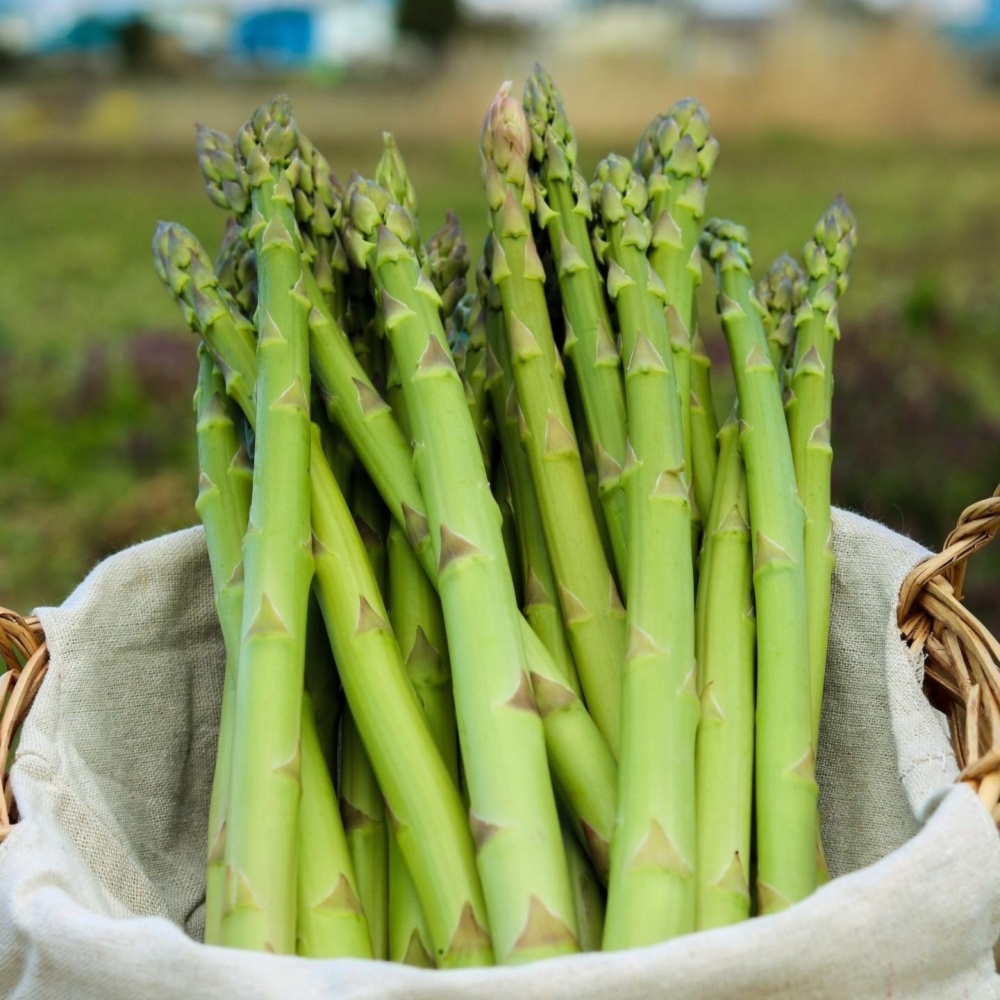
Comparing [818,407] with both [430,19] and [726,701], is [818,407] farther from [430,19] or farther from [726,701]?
[430,19]

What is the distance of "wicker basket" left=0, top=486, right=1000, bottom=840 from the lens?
1.38m

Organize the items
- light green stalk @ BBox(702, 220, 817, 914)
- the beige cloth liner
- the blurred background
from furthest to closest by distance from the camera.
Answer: the blurred background, light green stalk @ BBox(702, 220, 817, 914), the beige cloth liner

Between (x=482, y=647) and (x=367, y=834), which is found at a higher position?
(x=482, y=647)

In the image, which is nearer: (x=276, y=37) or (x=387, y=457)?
(x=387, y=457)

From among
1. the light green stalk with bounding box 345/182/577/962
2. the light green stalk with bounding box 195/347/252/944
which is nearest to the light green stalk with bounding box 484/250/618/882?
the light green stalk with bounding box 345/182/577/962

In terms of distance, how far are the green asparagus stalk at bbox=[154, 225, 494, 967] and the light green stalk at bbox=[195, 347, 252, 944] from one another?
0.13 m

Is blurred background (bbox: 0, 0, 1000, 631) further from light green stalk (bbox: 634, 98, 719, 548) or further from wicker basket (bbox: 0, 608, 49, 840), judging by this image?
wicker basket (bbox: 0, 608, 49, 840)

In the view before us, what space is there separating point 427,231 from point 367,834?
433cm

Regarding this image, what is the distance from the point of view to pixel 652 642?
1285 millimetres

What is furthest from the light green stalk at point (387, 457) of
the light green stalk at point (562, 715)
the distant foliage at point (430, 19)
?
the distant foliage at point (430, 19)

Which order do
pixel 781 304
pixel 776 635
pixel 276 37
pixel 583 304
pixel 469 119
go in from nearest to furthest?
pixel 776 635 → pixel 583 304 → pixel 781 304 → pixel 276 37 → pixel 469 119

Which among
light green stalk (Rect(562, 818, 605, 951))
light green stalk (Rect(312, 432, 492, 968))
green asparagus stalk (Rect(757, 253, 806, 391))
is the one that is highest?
green asparagus stalk (Rect(757, 253, 806, 391))

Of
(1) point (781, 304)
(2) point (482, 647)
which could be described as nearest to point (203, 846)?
(2) point (482, 647)

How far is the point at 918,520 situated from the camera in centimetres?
358
